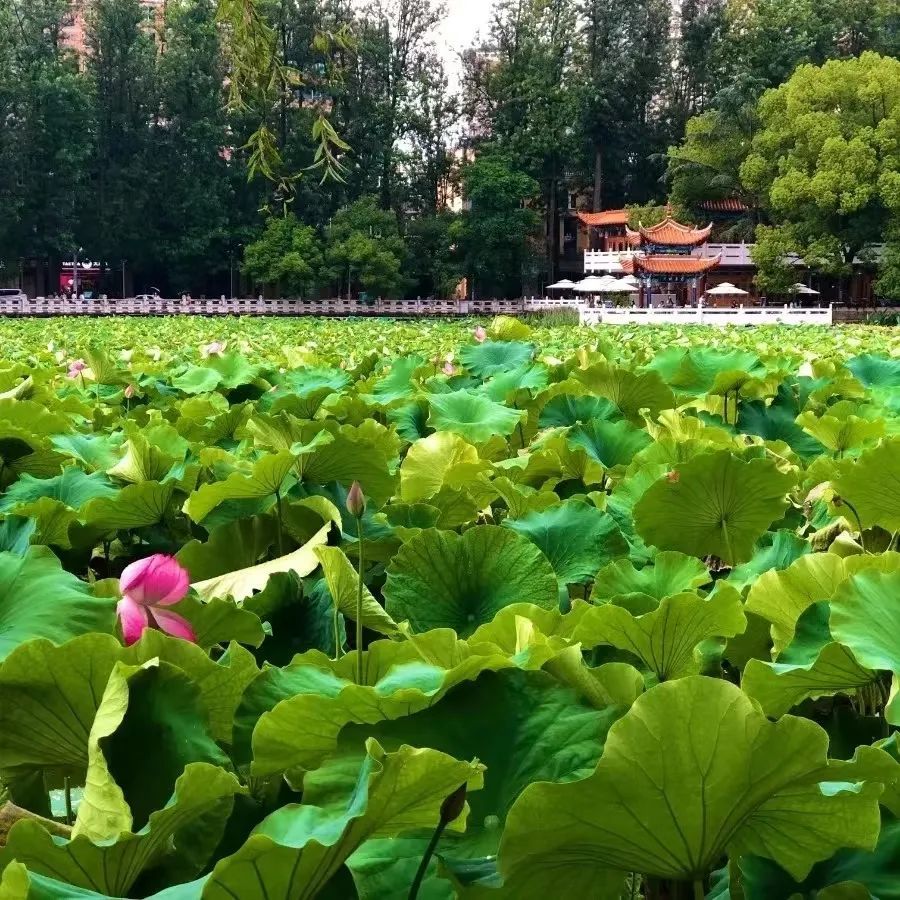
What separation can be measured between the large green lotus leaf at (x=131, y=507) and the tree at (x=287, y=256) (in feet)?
74.2

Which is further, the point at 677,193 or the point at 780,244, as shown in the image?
the point at 677,193

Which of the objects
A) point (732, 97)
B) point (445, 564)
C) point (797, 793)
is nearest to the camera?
point (797, 793)

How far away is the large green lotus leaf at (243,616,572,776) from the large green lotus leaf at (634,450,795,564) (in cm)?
32

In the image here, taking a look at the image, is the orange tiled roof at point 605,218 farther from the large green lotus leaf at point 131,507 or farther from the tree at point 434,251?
the large green lotus leaf at point 131,507

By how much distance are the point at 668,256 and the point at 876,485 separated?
2199 cm

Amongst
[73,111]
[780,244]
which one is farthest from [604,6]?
[73,111]

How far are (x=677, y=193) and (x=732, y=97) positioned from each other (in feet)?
7.27

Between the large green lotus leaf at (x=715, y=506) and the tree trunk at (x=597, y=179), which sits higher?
the tree trunk at (x=597, y=179)

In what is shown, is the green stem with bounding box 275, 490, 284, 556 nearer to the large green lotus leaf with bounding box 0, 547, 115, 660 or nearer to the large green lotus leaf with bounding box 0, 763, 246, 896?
the large green lotus leaf with bounding box 0, 547, 115, 660

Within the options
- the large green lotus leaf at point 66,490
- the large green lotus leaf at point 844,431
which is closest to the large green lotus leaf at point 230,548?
the large green lotus leaf at point 66,490

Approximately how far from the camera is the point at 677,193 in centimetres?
2356

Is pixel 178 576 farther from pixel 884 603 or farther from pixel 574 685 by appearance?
pixel 884 603

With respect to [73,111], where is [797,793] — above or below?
below

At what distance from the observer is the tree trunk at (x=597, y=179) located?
1039 inches
